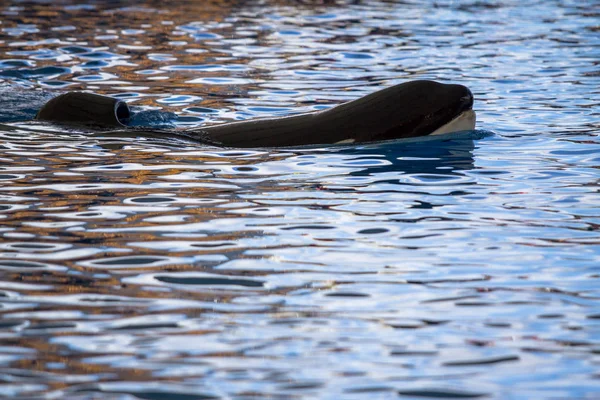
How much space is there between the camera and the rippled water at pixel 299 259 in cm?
388

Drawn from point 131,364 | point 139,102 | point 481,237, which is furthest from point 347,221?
point 139,102

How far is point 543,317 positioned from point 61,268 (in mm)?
2384

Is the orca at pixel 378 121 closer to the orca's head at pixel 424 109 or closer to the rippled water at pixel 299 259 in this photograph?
the orca's head at pixel 424 109

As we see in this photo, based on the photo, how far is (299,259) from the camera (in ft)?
17.2

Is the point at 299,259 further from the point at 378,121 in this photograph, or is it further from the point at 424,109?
the point at 424,109

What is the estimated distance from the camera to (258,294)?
4.70 m

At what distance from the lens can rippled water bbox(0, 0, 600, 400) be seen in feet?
12.7

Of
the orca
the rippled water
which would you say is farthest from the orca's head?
the rippled water

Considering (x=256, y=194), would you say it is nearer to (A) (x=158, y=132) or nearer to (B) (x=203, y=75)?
(A) (x=158, y=132)

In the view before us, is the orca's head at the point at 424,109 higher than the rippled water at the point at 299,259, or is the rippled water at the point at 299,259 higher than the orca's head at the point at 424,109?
the orca's head at the point at 424,109

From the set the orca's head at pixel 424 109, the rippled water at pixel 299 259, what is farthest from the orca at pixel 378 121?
the rippled water at pixel 299 259

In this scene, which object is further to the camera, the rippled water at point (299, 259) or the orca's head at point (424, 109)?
the orca's head at point (424, 109)

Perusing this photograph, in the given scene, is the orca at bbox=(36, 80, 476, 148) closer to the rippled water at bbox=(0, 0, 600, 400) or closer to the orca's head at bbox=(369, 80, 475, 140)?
the orca's head at bbox=(369, 80, 475, 140)

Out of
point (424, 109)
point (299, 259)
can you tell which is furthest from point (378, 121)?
point (299, 259)
